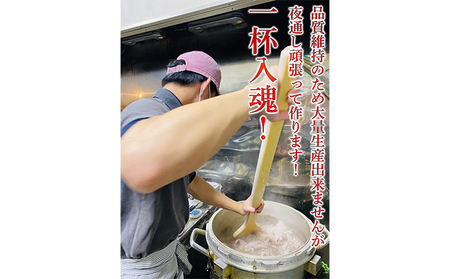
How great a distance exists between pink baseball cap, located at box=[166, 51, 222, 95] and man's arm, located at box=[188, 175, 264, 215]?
0.36m

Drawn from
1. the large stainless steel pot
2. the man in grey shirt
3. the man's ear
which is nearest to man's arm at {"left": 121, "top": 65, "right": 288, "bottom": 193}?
the man in grey shirt

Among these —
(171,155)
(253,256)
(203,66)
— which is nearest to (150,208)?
(171,155)

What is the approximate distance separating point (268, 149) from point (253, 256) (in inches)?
15.0

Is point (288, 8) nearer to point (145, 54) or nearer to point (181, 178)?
point (145, 54)

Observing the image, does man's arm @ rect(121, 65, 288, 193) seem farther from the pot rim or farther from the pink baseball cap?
the pot rim

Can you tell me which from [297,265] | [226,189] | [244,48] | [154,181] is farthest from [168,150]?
[297,265]

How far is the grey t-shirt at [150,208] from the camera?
0.83 meters

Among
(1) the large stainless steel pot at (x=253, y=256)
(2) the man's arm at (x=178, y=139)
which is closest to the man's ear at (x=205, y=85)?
(2) the man's arm at (x=178, y=139)

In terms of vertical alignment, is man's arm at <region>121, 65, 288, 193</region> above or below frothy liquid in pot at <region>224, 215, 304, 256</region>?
above

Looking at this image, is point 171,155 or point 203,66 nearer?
point 171,155

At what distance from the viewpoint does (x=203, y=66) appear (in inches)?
35.4

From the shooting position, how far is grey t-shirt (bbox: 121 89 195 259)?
835 millimetres

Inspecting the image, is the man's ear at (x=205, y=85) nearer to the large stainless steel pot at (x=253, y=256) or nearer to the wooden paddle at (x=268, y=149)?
the wooden paddle at (x=268, y=149)

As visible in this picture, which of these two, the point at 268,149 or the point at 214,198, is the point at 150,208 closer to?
the point at 214,198
